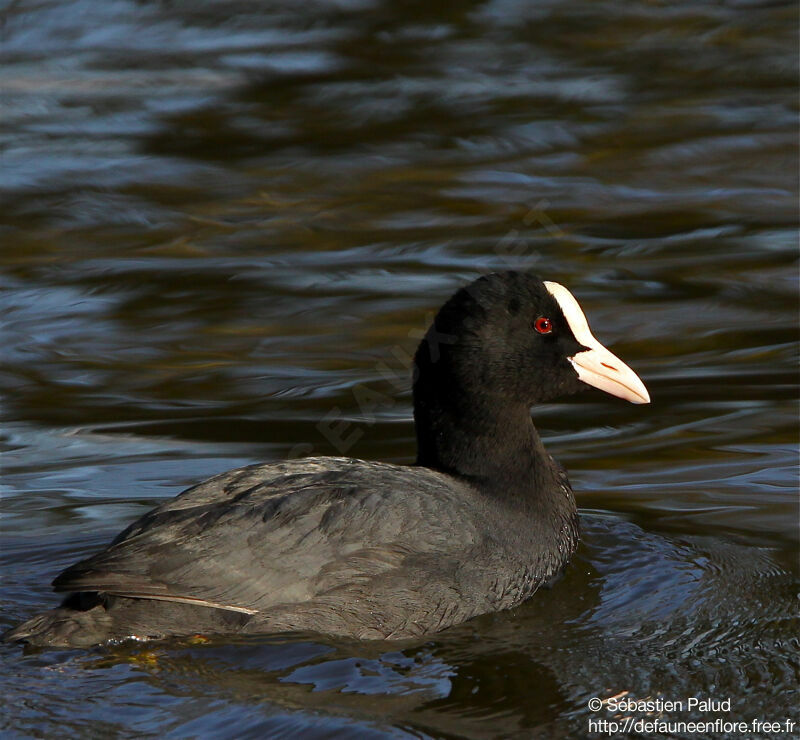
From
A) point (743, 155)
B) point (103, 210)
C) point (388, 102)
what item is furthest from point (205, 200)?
point (743, 155)

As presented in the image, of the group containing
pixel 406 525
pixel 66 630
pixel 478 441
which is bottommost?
pixel 66 630

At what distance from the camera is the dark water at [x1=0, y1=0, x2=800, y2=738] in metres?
4.45

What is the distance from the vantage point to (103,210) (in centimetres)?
993

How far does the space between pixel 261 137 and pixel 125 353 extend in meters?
4.05

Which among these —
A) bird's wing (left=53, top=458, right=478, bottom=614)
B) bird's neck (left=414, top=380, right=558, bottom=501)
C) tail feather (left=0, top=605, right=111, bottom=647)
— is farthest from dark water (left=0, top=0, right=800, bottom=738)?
bird's neck (left=414, top=380, right=558, bottom=501)

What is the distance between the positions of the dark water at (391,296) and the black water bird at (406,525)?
0.11 m

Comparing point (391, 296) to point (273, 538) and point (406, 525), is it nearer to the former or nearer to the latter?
point (406, 525)

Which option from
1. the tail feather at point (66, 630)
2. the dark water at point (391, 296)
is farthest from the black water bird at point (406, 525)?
the dark water at point (391, 296)

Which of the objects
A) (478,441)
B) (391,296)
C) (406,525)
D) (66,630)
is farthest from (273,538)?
(391,296)

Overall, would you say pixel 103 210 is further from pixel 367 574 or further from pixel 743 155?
pixel 367 574

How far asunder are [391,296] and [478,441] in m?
2.99

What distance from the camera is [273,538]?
181 inches

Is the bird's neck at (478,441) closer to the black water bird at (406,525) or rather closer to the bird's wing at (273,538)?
the black water bird at (406,525)

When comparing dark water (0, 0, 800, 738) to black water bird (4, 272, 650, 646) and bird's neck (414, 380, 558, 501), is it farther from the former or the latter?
bird's neck (414, 380, 558, 501)
